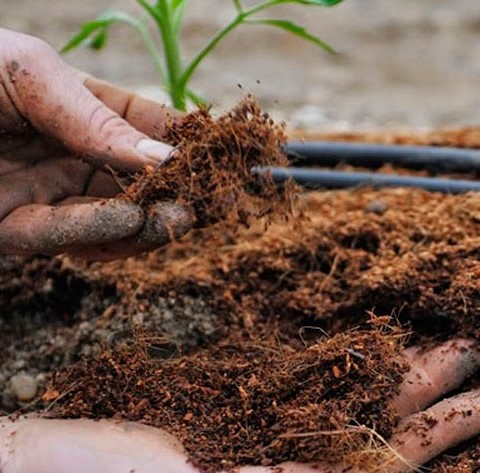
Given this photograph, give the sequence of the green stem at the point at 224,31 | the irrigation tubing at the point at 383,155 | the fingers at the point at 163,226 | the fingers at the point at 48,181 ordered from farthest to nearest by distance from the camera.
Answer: the irrigation tubing at the point at 383,155 < the green stem at the point at 224,31 < the fingers at the point at 48,181 < the fingers at the point at 163,226

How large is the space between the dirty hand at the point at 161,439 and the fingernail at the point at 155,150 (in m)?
0.36

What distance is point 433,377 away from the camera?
52.0 inches

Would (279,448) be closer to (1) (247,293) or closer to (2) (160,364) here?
(2) (160,364)

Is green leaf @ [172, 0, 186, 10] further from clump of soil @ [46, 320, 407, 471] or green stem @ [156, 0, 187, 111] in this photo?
clump of soil @ [46, 320, 407, 471]

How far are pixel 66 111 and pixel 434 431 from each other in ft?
2.17

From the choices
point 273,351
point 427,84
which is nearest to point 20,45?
point 273,351

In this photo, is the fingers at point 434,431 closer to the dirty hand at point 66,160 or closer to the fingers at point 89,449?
the fingers at point 89,449

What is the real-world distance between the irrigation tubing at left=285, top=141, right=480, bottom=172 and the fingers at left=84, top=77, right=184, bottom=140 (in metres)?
0.47

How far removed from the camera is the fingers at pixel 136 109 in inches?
57.7

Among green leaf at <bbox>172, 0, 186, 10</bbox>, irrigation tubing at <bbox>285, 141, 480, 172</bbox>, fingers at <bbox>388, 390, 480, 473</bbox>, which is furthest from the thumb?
irrigation tubing at <bbox>285, 141, 480, 172</bbox>

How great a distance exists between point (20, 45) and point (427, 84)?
2.15 metres

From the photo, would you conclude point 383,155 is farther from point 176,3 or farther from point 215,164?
point 215,164

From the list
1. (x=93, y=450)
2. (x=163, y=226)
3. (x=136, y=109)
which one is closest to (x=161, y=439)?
(x=93, y=450)

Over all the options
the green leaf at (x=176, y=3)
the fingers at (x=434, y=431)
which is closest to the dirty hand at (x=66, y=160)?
the green leaf at (x=176, y=3)
